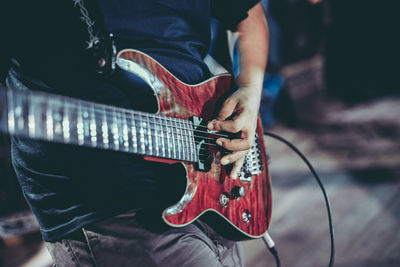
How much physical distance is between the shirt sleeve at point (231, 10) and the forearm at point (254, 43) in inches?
1.8

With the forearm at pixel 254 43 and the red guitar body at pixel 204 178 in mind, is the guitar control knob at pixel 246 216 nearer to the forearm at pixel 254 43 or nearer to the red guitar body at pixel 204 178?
the red guitar body at pixel 204 178

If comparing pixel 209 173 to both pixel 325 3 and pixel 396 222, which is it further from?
pixel 325 3

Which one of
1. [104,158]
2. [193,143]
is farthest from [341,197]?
[104,158]

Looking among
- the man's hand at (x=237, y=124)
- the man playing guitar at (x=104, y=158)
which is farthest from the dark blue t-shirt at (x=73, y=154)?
the man's hand at (x=237, y=124)

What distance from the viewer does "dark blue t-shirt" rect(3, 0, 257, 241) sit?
76 cm

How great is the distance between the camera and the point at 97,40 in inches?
31.0

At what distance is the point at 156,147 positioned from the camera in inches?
32.0

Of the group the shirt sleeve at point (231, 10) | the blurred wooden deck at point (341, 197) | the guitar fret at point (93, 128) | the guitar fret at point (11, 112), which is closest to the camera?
the guitar fret at point (11, 112)

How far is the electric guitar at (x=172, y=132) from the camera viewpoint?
0.59m

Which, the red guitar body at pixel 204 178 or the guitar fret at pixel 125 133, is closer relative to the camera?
the guitar fret at pixel 125 133

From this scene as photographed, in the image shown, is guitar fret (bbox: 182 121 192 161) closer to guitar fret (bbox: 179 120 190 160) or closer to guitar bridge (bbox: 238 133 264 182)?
guitar fret (bbox: 179 120 190 160)

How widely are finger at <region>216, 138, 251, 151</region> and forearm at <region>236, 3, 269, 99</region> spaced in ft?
1.17

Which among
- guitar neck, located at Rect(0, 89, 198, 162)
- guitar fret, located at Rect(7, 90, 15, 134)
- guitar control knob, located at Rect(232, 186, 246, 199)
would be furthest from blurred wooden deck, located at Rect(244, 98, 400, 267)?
guitar fret, located at Rect(7, 90, 15, 134)

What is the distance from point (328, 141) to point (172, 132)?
12.6 ft
